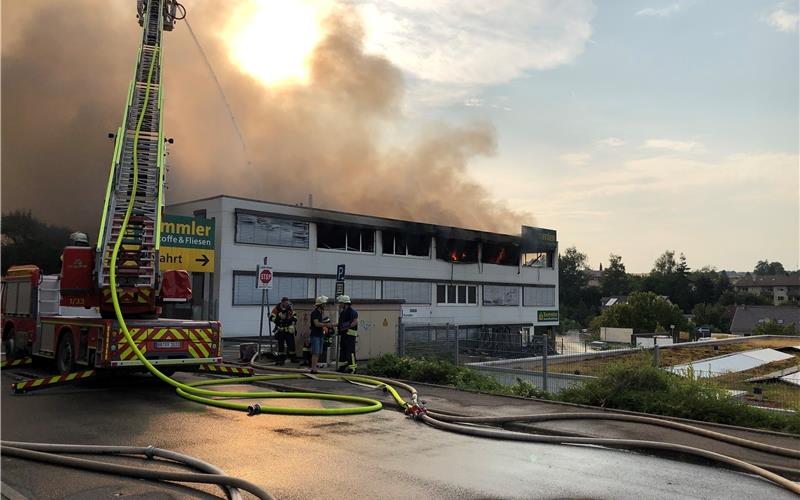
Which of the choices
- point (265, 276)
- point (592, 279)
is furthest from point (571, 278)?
point (265, 276)

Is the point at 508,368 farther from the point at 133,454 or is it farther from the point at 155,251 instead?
the point at 133,454

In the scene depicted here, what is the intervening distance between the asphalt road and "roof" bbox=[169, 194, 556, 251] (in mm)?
19591

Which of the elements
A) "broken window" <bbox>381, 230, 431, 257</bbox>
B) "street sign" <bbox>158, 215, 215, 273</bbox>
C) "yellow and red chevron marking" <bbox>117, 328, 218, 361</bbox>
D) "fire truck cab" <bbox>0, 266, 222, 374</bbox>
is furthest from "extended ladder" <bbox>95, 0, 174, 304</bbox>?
"broken window" <bbox>381, 230, 431, 257</bbox>

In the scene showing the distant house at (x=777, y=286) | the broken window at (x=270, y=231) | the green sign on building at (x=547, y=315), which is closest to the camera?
the broken window at (x=270, y=231)

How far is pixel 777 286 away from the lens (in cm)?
13888

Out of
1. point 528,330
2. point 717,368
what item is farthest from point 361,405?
point 528,330

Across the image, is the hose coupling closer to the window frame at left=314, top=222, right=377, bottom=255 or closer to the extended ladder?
the extended ladder

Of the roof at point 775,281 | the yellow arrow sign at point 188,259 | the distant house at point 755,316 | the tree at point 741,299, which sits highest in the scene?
the roof at point 775,281

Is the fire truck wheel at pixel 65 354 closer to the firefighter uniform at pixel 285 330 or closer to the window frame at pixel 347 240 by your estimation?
the firefighter uniform at pixel 285 330

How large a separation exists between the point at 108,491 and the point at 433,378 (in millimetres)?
7453

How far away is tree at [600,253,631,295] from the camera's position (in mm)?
132000

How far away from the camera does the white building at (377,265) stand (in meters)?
26.1

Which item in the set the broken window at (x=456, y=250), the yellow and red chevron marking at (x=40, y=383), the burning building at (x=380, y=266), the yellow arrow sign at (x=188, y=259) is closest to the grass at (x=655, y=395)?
the burning building at (x=380, y=266)

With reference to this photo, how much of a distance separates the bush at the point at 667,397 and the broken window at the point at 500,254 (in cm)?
3072
